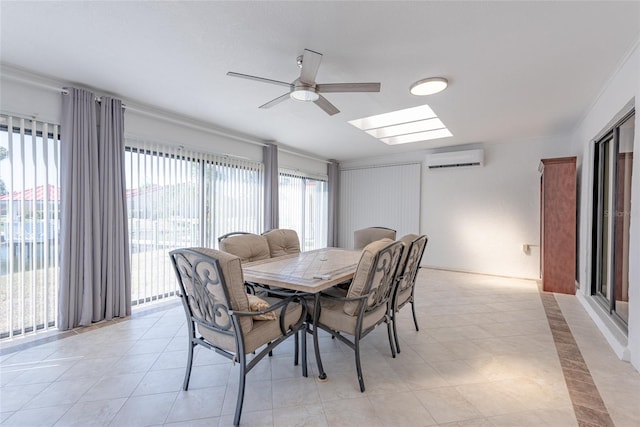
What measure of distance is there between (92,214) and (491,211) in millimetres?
5970

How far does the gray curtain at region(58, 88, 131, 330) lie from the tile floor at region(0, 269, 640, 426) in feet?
0.92

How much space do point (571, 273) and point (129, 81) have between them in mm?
5898

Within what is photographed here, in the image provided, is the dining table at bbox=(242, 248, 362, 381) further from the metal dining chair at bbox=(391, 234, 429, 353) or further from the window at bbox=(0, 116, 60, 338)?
the window at bbox=(0, 116, 60, 338)

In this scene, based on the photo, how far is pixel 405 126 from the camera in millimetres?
4332

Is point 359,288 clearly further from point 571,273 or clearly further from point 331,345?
point 571,273

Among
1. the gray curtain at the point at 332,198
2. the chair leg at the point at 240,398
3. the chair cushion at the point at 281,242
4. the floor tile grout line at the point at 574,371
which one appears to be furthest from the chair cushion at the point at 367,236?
the gray curtain at the point at 332,198

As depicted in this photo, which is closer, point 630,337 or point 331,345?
point 630,337

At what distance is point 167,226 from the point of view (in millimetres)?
3557

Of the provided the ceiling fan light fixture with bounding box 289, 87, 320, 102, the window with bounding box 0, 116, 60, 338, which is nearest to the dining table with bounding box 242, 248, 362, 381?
the ceiling fan light fixture with bounding box 289, 87, 320, 102

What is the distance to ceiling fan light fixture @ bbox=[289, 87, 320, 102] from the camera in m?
2.16

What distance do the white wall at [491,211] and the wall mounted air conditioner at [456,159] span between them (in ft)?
0.43

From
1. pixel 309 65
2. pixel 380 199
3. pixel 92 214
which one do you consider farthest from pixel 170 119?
pixel 380 199

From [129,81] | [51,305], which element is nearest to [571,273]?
[129,81]

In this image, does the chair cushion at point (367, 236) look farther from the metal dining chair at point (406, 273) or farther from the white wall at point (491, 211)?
the white wall at point (491, 211)
